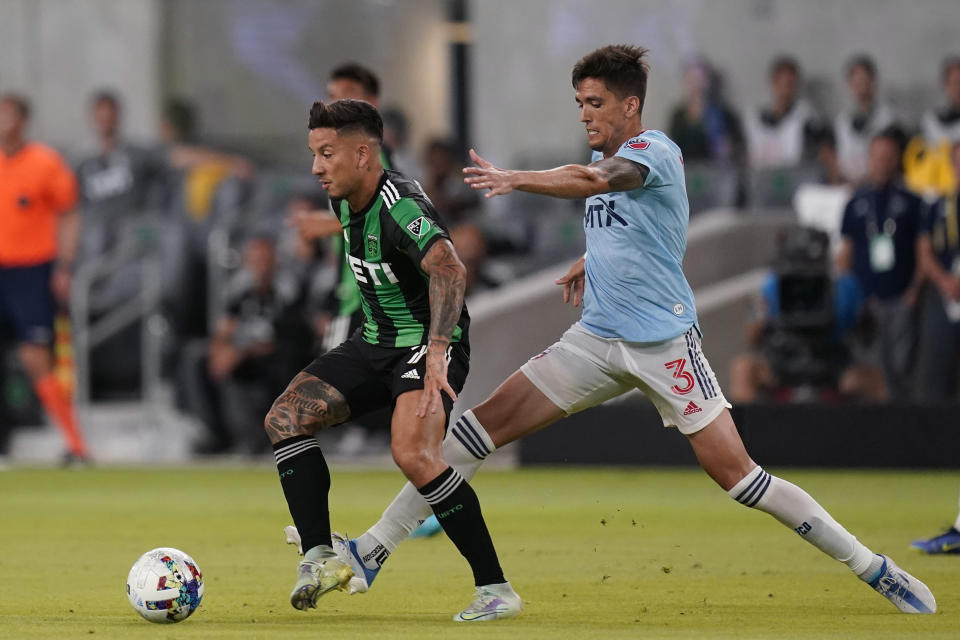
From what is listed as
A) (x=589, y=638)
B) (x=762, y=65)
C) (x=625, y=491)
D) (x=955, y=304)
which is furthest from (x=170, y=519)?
(x=762, y=65)

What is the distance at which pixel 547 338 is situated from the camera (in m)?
15.9

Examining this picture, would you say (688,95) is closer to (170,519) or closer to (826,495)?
(826,495)

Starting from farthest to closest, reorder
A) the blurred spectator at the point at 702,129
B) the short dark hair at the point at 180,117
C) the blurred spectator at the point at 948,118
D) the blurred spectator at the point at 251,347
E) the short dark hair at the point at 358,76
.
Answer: the short dark hair at the point at 180,117 → the blurred spectator at the point at 702,129 → the blurred spectator at the point at 948,118 → the blurred spectator at the point at 251,347 → the short dark hair at the point at 358,76

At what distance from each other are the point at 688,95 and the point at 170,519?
9473mm

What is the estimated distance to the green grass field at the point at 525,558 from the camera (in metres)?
6.27

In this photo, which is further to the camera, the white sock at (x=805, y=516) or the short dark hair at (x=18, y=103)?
the short dark hair at (x=18, y=103)

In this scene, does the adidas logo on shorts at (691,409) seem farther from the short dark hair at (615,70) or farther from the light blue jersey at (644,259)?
the short dark hair at (615,70)

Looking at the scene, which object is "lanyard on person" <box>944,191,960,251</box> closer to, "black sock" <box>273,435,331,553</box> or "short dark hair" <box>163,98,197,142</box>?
"black sock" <box>273,435,331,553</box>

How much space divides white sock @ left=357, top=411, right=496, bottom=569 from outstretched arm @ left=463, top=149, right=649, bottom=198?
119 cm

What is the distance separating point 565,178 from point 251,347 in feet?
31.4

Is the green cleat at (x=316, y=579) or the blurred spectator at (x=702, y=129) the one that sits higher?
the blurred spectator at (x=702, y=129)

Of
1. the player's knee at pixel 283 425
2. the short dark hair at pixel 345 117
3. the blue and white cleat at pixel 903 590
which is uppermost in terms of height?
the short dark hair at pixel 345 117

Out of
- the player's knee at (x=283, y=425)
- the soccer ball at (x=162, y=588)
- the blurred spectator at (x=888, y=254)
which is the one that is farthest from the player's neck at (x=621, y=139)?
the blurred spectator at (x=888, y=254)

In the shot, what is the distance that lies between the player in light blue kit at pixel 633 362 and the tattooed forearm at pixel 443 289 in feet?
2.01
